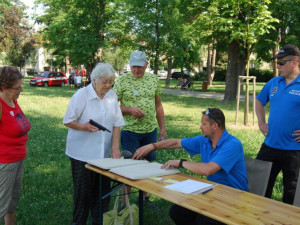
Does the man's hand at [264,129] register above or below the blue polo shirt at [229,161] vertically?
above

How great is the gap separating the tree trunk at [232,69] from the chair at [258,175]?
13.9 metres

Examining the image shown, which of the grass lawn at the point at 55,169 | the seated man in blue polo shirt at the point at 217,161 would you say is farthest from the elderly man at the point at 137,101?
the seated man in blue polo shirt at the point at 217,161

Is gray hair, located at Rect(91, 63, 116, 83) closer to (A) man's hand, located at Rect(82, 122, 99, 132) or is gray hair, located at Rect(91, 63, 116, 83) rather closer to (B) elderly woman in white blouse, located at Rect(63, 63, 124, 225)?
(B) elderly woman in white blouse, located at Rect(63, 63, 124, 225)

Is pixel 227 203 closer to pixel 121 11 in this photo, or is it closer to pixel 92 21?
pixel 92 21

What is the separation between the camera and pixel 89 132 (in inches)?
132

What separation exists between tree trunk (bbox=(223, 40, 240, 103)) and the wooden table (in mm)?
14626

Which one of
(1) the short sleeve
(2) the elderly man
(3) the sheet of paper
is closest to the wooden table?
(3) the sheet of paper

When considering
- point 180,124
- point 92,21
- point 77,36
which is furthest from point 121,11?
point 180,124

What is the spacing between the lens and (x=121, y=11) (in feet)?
74.9

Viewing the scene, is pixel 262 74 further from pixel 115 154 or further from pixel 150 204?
pixel 115 154

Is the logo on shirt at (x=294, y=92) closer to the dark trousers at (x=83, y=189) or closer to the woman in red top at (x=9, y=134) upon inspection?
the dark trousers at (x=83, y=189)

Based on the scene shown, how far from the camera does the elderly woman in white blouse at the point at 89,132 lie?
3252 mm

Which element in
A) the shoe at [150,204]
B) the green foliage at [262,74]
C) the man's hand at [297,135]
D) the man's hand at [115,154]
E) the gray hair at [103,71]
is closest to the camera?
the gray hair at [103,71]

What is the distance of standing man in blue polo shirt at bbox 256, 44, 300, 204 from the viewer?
3357 mm
